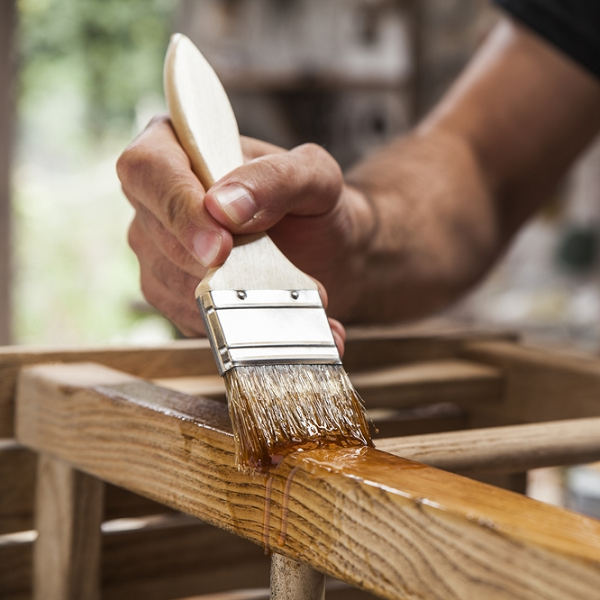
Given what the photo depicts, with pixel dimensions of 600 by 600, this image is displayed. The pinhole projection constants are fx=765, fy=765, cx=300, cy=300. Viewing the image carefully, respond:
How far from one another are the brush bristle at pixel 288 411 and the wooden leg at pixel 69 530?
25 centimetres

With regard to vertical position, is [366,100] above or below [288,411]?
above

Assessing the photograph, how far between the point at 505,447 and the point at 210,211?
26 cm

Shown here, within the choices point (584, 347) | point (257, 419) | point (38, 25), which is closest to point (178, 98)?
point (257, 419)

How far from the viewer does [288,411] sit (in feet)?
1.47

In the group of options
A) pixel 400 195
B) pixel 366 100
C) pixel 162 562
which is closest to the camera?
pixel 162 562

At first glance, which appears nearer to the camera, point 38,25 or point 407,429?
point 407,429

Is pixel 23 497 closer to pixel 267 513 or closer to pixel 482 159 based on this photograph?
pixel 267 513

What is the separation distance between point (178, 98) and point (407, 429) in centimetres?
46

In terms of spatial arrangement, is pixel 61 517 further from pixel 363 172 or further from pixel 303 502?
pixel 363 172

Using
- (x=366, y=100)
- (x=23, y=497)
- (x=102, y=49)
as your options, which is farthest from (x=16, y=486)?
(x=102, y=49)

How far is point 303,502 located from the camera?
0.39m

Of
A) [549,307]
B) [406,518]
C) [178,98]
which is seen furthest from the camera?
[549,307]

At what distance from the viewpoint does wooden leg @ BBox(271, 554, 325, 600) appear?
0.42 m

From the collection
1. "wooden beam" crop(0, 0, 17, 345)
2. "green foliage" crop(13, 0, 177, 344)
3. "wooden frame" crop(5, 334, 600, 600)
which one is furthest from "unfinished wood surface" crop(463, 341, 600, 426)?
"green foliage" crop(13, 0, 177, 344)
